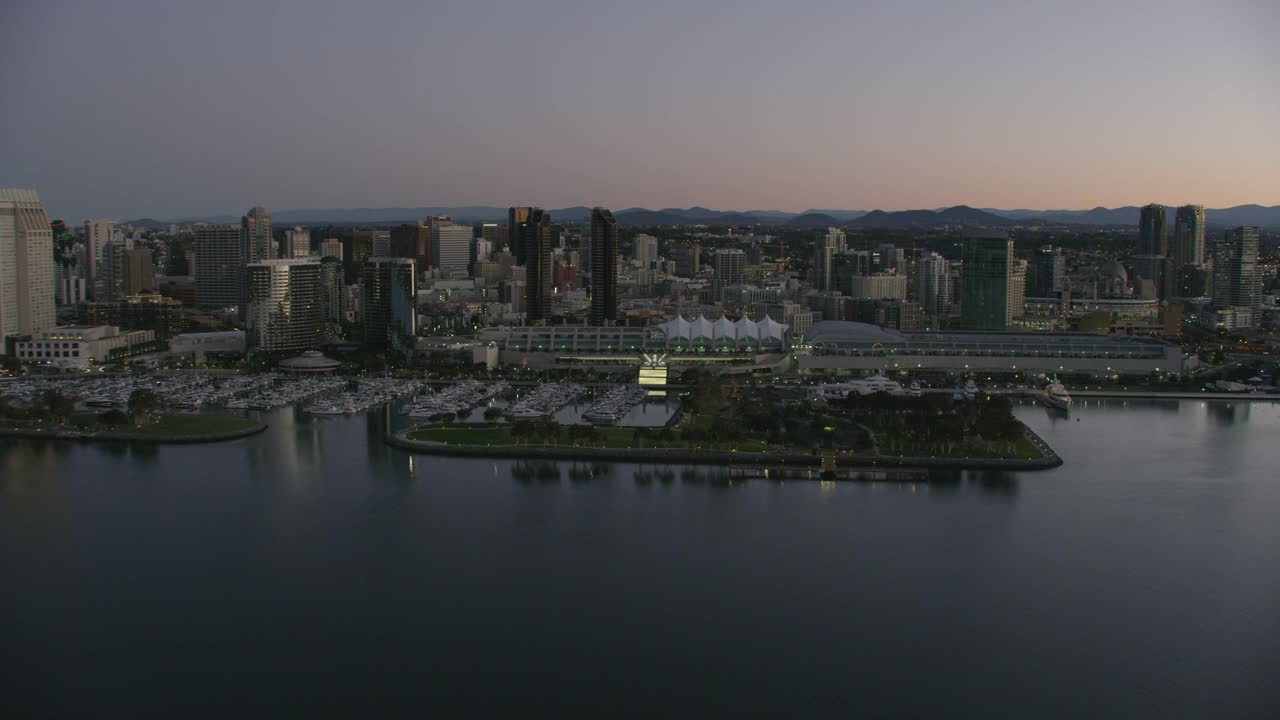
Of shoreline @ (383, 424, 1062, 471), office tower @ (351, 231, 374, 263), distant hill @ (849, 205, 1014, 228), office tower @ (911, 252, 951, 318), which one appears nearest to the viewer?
shoreline @ (383, 424, 1062, 471)

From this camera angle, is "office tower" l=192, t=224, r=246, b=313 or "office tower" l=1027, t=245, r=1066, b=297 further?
"office tower" l=1027, t=245, r=1066, b=297

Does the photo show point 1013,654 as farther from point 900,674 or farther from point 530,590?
point 530,590

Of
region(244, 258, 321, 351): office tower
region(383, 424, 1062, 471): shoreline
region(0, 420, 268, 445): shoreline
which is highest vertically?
region(244, 258, 321, 351): office tower

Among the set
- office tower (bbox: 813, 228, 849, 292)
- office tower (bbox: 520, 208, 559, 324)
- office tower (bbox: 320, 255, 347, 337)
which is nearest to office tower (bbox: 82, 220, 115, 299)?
office tower (bbox: 320, 255, 347, 337)

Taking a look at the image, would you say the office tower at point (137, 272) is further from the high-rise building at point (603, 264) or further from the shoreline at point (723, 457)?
the shoreline at point (723, 457)

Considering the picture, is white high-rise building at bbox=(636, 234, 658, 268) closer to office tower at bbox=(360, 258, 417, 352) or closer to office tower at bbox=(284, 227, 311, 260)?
office tower at bbox=(284, 227, 311, 260)

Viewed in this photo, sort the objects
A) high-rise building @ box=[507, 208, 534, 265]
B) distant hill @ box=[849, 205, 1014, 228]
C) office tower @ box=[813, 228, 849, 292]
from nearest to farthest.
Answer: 1. office tower @ box=[813, 228, 849, 292]
2. high-rise building @ box=[507, 208, 534, 265]
3. distant hill @ box=[849, 205, 1014, 228]

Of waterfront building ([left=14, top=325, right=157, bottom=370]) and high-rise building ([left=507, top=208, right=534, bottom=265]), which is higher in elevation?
high-rise building ([left=507, top=208, right=534, bottom=265])
